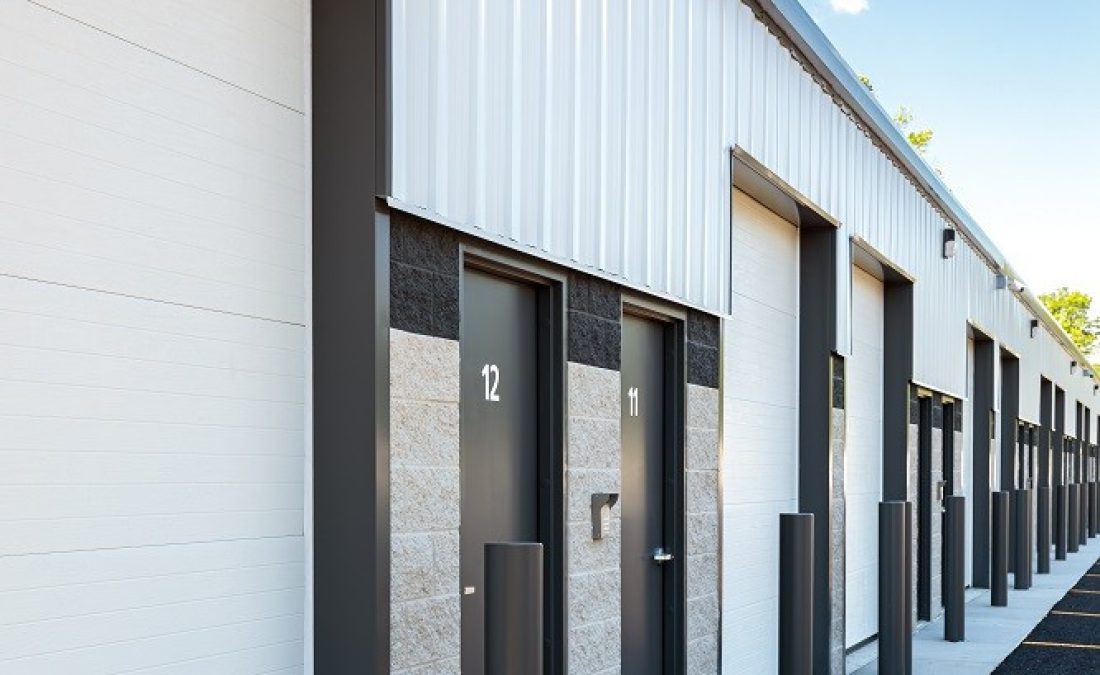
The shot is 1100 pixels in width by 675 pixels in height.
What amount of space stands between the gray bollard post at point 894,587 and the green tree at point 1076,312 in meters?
110

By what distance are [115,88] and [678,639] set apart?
552 centimetres

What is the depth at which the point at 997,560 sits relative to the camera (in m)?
17.3

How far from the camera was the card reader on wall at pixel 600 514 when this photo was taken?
745 centimetres

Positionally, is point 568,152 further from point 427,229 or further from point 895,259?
point 895,259

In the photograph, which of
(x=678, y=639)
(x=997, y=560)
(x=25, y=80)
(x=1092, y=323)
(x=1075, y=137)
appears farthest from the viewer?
(x=1092, y=323)

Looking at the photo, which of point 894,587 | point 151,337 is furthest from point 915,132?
point 151,337

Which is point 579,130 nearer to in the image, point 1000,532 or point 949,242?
point 1000,532

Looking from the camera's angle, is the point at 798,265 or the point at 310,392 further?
the point at 798,265

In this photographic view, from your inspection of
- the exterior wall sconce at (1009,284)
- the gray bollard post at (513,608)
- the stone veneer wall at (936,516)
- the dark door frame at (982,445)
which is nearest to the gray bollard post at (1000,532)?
the stone veneer wall at (936,516)

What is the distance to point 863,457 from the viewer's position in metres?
15.0

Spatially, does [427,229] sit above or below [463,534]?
above

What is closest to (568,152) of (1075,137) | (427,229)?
(427,229)

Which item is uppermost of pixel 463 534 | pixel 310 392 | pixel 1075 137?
pixel 1075 137

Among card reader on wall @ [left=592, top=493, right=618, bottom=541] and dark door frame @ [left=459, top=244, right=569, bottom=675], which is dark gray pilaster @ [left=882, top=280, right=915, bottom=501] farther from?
dark door frame @ [left=459, top=244, right=569, bottom=675]
